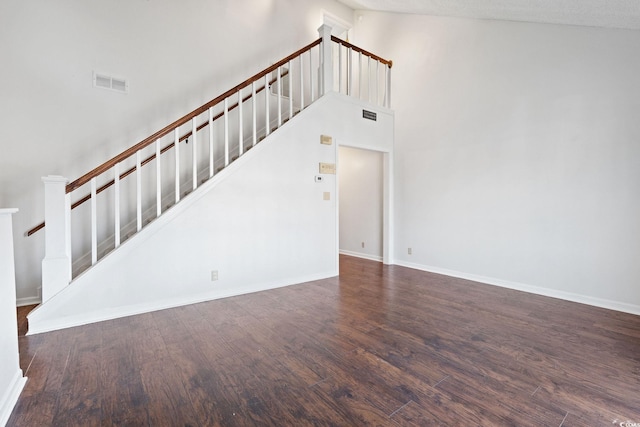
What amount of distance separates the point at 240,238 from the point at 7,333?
2150 millimetres

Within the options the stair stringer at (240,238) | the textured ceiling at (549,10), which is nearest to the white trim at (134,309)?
the stair stringer at (240,238)

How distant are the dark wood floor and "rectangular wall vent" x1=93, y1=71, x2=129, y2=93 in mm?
2936

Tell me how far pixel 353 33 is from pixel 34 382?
7.38 m

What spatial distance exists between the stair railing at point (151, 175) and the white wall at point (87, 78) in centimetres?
33

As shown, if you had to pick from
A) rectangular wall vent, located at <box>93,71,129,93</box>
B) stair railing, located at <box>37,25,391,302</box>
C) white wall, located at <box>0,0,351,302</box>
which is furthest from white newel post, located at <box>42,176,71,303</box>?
rectangular wall vent, located at <box>93,71,129,93</box>

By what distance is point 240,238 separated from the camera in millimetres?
3594

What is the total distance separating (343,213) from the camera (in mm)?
6395

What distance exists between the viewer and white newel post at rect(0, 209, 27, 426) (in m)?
1.51

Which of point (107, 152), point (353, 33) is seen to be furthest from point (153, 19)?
point (353, 33)

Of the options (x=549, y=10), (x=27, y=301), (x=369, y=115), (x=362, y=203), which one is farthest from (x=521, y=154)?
(x=27, y=301)

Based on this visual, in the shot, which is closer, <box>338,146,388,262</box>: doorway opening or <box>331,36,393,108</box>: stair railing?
<box>331,36,393,108</box>: stair railing

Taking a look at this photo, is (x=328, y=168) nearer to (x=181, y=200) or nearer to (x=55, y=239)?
(x=181, y=200)

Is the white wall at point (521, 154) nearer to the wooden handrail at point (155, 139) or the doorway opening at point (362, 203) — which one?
the doorway opening at point (362, 203)

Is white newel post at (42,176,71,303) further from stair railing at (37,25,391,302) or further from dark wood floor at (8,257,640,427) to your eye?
dark wood floor at (8,257,640,427)
